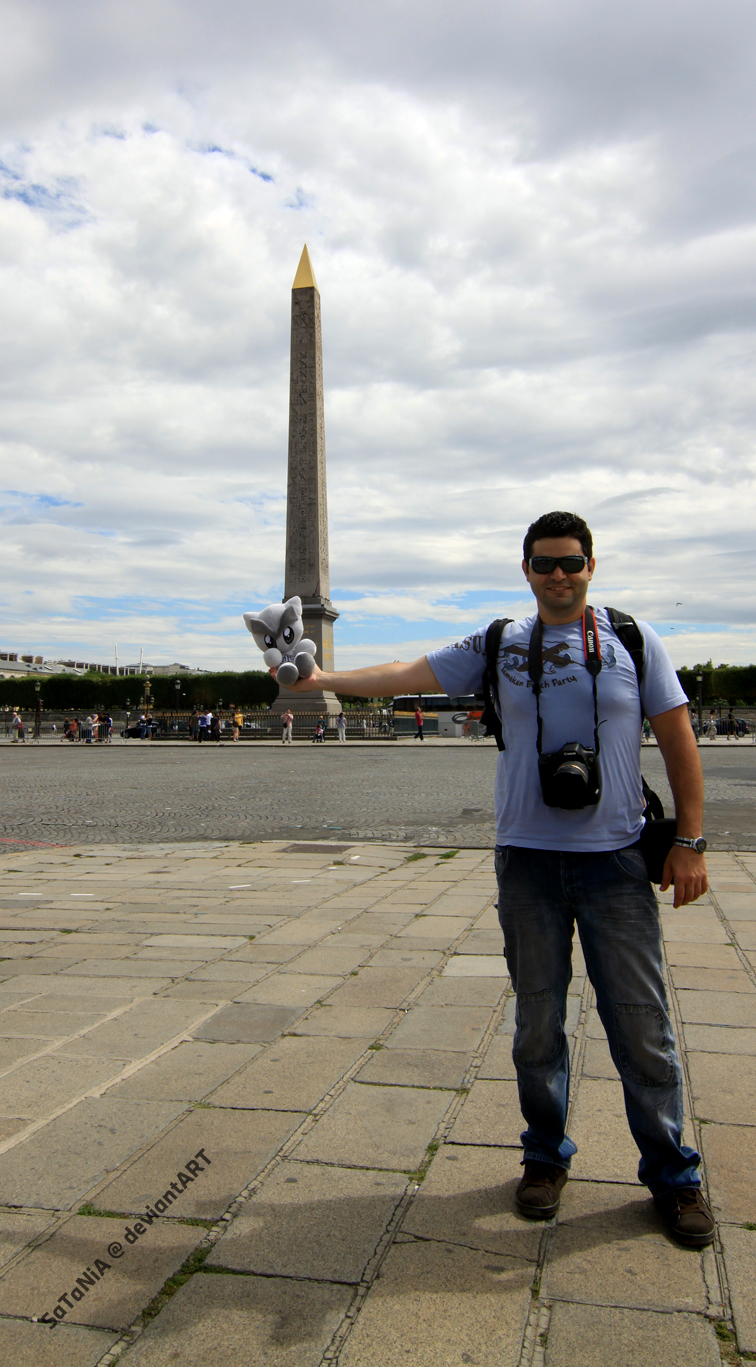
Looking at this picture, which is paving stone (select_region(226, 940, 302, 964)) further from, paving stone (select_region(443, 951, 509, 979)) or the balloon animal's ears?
the balloon animal's ears

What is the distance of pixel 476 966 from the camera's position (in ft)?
14.6

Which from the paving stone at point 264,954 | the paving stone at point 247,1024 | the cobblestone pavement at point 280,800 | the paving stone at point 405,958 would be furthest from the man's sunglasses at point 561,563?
the cobblestone pavement at point 280,800

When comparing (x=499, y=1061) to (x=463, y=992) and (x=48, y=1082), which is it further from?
(x=48, y=1082)

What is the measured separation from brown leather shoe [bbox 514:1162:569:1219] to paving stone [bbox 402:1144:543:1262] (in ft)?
0.09

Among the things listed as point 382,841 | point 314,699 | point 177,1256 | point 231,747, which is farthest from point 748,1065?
point 314,699

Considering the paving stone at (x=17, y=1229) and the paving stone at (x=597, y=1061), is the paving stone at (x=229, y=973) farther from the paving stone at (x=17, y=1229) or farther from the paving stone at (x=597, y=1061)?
the paving stone at (x=17, y=1229)

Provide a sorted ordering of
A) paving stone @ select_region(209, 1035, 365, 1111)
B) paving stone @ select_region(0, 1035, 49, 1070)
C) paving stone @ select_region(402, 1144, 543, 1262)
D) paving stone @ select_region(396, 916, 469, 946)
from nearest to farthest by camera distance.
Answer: paving stone @ select_region(402, 1144, 543, 1262) < paving stone @ select_region(209, 1035, 365, 1111) < paving stone @ select_region(0, 1035, 49, 1070) < paving stone @ select_region(396, 916, 469, 946)

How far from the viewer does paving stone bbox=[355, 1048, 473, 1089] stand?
10.0 feet

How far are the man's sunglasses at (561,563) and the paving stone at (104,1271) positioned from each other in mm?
1747

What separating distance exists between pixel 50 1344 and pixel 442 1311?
75cm

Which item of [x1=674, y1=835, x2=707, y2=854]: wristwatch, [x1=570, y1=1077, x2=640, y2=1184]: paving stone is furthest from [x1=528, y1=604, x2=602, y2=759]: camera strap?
[x1=570, y1=1077, x2=640, y2=1184]: paving stone

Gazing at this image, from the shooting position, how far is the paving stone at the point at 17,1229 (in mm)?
2146

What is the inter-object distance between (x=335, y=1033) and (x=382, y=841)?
5839 mm

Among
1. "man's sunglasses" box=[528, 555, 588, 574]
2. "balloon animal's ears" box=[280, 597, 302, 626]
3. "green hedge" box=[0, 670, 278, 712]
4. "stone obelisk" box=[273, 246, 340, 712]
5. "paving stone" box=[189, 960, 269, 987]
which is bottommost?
"paving stone" box=[189, 960, 269, 987]
